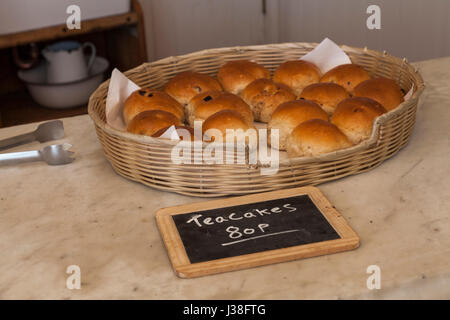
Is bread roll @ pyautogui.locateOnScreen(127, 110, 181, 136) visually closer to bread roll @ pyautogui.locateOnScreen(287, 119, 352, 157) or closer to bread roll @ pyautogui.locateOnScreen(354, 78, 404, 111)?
bread roll @ pyautogui.locateOnScreen(287, 119, 352, 157)

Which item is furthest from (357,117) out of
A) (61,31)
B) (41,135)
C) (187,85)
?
(61,31)

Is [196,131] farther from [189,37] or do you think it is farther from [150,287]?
[189,37]

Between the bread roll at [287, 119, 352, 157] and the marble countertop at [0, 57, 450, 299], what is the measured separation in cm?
7

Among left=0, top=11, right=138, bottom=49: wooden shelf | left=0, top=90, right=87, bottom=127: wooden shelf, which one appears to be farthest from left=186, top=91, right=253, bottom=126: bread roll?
left=0, top=90, right=87, bottom=127: wooden shelf

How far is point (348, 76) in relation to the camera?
1.39 metres

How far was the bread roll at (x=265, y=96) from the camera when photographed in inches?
53.5

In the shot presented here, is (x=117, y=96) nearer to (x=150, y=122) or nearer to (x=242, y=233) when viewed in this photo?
(x=150, y=122)

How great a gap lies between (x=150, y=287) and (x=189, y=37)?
2544mm

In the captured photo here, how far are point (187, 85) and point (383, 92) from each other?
0.49m

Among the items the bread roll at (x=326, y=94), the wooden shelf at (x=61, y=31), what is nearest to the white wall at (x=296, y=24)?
the wooden shelf at (x=61, y=31)

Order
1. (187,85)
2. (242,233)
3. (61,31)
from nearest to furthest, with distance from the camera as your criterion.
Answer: (242,233), (187,85), (61,31)

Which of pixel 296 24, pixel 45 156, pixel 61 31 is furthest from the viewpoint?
pixel 296 24

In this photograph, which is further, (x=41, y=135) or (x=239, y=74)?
(x=239, y=74)

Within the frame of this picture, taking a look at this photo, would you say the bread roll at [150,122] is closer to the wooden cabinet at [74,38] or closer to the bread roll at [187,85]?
the bread roll at [187,85]
